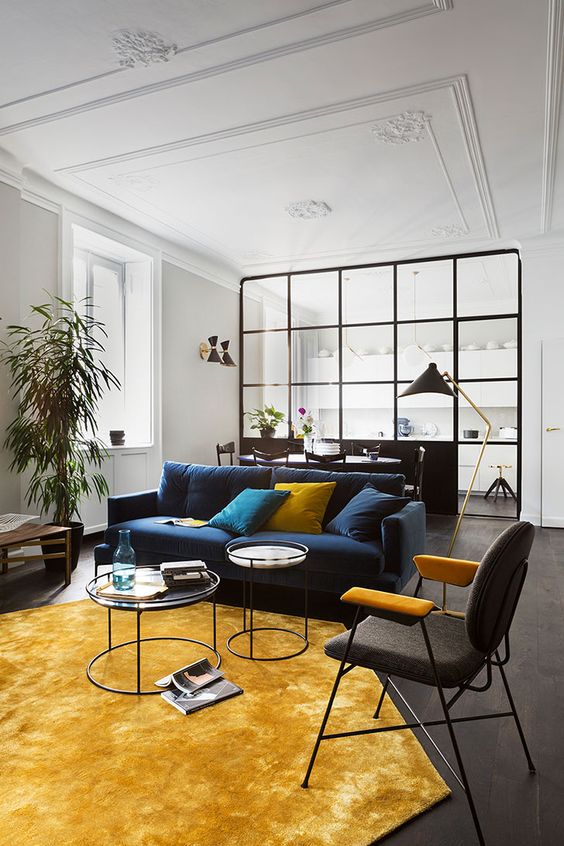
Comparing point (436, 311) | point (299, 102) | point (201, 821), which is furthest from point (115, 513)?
point (436, 311)

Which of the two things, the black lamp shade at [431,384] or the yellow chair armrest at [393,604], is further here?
the black lamp shade at [431,384]

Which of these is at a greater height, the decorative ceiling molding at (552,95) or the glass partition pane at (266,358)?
the decorative ceiling molding at (552,95)

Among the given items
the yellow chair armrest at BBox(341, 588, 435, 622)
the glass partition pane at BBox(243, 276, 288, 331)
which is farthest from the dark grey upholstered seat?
the glass partition pane at BBox(243, 276, 288, 331)

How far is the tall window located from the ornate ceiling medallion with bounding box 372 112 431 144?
10.3ft

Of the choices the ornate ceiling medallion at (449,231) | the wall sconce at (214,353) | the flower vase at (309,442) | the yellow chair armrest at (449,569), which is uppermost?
the ornate ceiling medallion at (449,231)

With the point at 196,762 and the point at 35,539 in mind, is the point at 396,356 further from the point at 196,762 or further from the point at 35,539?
the point at 196,762

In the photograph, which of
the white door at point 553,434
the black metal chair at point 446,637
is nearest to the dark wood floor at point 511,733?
the black metal chair at point 446,637

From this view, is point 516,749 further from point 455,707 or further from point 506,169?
point 506,169

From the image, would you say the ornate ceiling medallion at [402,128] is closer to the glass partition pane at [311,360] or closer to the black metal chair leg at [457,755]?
the black metal chair leg at [457,755]

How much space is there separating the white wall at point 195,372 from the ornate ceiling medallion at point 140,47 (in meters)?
Answer: 3.56

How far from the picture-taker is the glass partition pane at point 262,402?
886 centimetres

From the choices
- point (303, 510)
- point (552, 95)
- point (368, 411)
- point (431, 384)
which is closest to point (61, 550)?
point (303, 510)

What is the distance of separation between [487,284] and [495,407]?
1903mm

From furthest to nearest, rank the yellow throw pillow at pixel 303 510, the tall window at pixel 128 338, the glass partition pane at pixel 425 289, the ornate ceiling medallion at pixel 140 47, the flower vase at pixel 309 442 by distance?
the glass partition pane at pixel 425 289 → the flower vase at pixel 309 442 → the tall window at pixel 128 338 → the yellow throw pillow at pixel 303 510 → the ornate ceiling medallion at pixel 140 47
